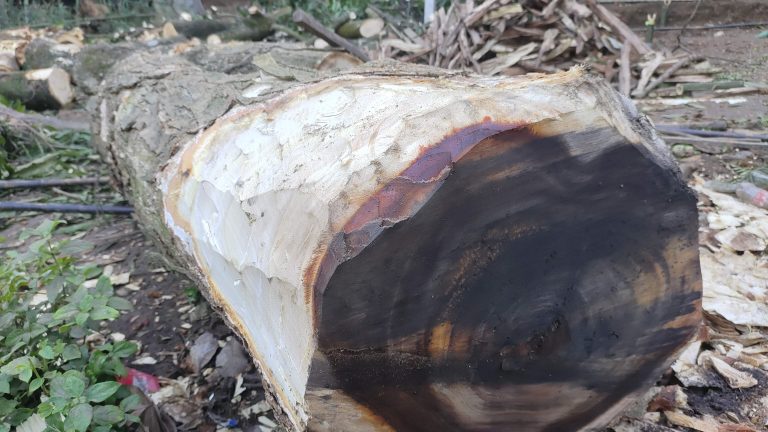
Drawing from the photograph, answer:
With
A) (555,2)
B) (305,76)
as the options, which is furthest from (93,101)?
(555,2)

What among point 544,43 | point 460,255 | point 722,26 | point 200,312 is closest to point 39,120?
point 200,312

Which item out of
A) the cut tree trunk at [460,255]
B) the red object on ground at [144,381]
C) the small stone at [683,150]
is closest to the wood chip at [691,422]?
the cut tree trunk at [460,255]

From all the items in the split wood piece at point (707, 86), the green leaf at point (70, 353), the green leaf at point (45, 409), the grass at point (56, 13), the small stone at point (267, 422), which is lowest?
the split wood piece at point (707, 86)

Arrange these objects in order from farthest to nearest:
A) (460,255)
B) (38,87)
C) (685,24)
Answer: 1. (685,24)
2. (38,87)
3. (460,255)

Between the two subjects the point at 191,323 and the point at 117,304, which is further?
the point at 191,323

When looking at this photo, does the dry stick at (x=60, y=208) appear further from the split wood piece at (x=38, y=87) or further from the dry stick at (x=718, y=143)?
the dry stick at (x=718, y=143)

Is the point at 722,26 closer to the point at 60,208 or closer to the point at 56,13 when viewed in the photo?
the point at 60,208
